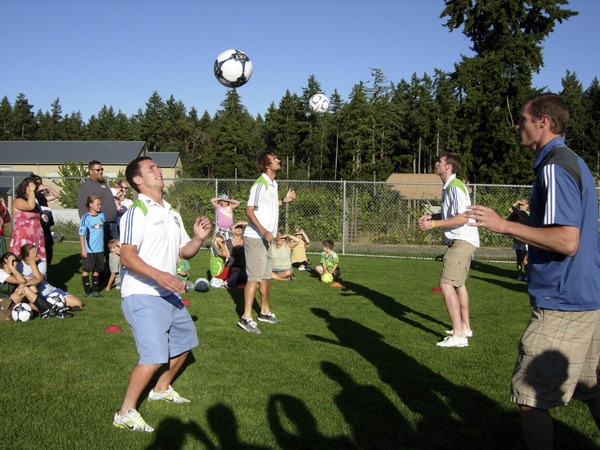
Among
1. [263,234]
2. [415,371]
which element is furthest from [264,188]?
[415,371]

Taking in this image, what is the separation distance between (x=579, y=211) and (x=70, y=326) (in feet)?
21.1

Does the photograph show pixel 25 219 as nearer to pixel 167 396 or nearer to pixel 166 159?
pixel 167 396

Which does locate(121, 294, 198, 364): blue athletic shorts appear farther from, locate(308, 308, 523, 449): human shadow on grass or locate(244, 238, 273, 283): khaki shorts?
locate(244, 238, 273, 283): khaki shorts

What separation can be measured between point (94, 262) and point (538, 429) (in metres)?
8.13

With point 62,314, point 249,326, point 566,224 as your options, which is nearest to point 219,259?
point 62,314

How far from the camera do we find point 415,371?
564 centimetres

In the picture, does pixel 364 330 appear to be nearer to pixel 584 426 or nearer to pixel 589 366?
pixel 584 426

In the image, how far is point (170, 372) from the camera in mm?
4613

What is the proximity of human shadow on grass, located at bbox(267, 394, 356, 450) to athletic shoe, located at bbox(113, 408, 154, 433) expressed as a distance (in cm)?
91

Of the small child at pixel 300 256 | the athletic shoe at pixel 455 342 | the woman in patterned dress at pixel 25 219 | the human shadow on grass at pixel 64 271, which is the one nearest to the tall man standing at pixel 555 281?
the athletic shoe at pixel 455 342

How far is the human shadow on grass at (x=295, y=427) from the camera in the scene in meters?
3.90

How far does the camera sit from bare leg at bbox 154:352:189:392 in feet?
14.8

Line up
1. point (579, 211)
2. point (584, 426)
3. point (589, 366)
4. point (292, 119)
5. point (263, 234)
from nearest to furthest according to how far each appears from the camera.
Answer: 1. point (579, 211)
2. point (589, 366)
3. point (584, 426)
4. point (263, 234)
5. point (292, 119)

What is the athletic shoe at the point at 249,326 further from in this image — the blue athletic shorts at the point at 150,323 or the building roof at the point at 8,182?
the building roof at the point at 8,182
